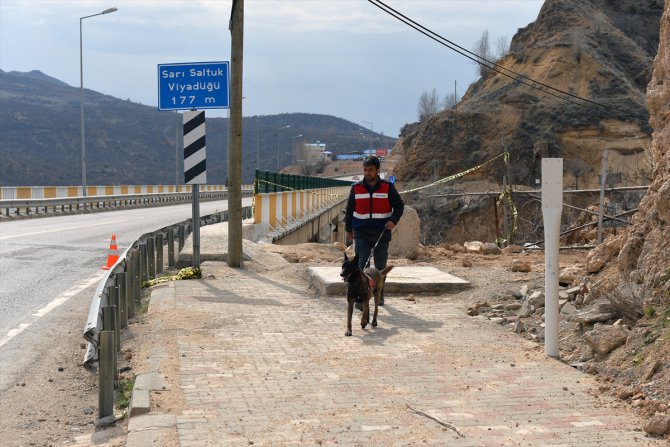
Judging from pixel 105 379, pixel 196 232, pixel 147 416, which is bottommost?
pixel 147 416

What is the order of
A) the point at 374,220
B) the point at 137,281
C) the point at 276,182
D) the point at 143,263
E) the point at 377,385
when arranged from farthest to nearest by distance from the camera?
the point at 276,182 < the point at 143,263 < the point at 137,281 < the point at 374,220 < the point at 377,385

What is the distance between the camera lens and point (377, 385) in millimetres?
6828

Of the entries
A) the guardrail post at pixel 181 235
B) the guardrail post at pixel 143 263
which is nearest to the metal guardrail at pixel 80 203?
the guardrail post at pixel 181 235

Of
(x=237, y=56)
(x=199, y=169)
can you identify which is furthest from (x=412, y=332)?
(x=237, y=56)

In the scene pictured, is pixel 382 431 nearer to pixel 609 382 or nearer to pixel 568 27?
pixel 609 382

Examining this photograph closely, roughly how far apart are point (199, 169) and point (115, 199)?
3276 cm

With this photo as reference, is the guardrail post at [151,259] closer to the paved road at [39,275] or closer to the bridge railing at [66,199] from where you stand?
the paved road at [39,275]

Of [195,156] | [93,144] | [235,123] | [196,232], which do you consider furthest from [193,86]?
[93,144]

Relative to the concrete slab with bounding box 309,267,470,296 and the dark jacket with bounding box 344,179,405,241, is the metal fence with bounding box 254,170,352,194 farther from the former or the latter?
the dark jacket with bounding box 344,179,405,241

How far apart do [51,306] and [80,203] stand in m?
28.9

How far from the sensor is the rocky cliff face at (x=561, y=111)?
52.9 metres

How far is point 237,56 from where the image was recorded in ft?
45.4

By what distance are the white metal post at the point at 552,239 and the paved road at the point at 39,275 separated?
4.71m

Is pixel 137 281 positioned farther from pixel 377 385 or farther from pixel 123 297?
pixel 377 385
